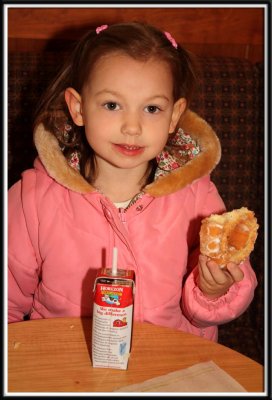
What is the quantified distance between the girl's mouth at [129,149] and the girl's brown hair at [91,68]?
206 millimetres

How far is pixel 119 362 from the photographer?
3.58ft

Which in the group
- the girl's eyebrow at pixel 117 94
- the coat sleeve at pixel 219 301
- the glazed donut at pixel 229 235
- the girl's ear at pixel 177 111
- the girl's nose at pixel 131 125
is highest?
the girl's eyebrow at pixel 117 94

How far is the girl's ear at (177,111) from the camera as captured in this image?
1486 mm

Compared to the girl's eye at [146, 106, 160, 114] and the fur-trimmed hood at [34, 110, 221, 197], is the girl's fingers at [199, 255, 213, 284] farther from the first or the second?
the girl's eye at [146, 106, 160, 114]

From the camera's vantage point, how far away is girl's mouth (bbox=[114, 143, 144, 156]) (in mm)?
1350

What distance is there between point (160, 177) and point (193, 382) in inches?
22.8

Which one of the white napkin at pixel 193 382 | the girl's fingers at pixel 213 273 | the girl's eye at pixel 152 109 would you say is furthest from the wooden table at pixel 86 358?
the girl's eye at pixel 152 109

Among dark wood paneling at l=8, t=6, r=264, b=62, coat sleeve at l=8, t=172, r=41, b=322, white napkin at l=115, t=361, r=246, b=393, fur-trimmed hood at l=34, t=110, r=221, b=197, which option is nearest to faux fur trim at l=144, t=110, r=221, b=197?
fur-trimmed hood at l=34, t=110, r=221, b=197

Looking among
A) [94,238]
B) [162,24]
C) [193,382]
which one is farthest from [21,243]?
[162,24]

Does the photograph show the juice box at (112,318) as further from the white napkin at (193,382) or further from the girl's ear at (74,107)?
the girl's ear at (74,107)

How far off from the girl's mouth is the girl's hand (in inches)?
11.9

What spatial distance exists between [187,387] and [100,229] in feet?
1.73

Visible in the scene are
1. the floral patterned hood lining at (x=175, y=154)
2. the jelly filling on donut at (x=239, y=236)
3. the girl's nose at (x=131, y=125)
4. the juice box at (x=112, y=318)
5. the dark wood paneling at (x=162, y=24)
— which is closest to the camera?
the juice box at (x=112, y=318)

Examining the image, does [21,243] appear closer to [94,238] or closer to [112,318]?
[94,238]
